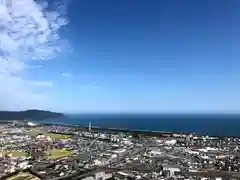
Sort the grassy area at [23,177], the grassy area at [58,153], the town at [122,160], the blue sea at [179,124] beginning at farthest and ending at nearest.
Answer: the blue sea at [179,124] < the grassy area at [58,153] < the town at [122,160] < the grassy area at [23,177]

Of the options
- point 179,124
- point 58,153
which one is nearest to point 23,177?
point 58,153

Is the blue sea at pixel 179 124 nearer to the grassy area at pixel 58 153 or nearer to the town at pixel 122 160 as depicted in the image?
the town at pixel 122 160

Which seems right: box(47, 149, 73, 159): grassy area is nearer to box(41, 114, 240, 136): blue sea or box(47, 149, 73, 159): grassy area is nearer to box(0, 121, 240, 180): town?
box(0, 121, 240, 180): town

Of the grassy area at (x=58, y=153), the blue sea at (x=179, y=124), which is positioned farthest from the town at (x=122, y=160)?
the blue sea at (x=179, y=124)

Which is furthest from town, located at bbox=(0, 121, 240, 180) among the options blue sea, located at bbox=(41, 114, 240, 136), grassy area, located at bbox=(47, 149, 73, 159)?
blue sea, located at bbox=(41, 114, 240, 136)

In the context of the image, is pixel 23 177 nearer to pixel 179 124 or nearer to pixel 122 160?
pixel 122 160

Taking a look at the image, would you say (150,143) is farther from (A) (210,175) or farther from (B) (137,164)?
(A) (210,175)

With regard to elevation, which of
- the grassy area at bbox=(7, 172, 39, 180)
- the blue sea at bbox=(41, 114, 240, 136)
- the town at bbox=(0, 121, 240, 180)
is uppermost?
the blue sea at bbox=(41, 114, 240, 136)
